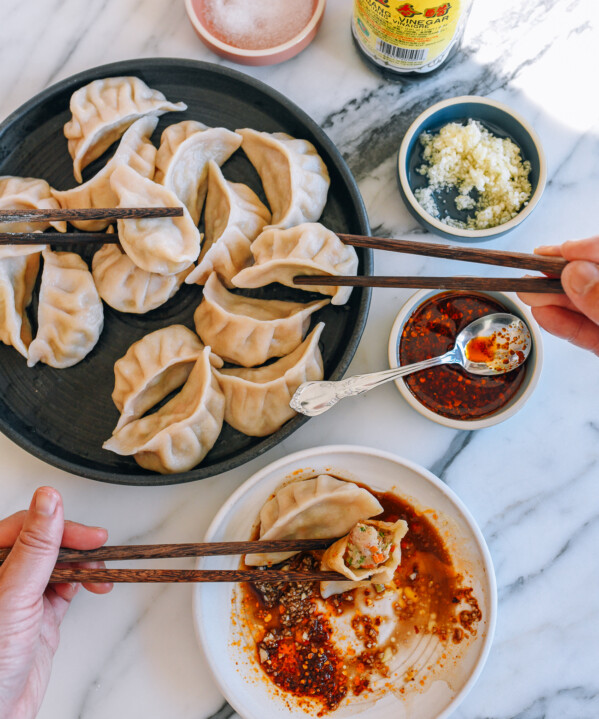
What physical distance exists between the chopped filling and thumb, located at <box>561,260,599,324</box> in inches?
36.8

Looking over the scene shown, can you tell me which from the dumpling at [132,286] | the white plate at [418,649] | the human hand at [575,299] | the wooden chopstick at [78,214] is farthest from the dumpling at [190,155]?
the human hand at [575,299]

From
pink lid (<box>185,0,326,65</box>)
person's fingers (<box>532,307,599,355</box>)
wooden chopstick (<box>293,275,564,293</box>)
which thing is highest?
pink lid (<box>185,0,326,65</box>)

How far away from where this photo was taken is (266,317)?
218cm

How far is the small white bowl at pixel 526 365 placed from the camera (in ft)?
6.93

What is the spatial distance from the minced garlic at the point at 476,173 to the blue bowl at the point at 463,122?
2 centimetres

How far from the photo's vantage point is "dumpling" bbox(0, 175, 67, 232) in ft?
6.91

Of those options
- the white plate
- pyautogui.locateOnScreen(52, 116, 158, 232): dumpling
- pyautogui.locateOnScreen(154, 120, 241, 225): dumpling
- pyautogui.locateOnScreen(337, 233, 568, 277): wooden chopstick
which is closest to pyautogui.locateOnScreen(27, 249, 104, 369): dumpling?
pyautogui.locateOnScreen(52, 116, 158, 232): dumpling

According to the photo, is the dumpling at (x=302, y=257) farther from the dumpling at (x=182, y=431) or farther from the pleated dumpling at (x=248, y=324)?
the dumpling at (x=182, y=431)

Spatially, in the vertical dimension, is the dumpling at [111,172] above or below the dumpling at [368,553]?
above

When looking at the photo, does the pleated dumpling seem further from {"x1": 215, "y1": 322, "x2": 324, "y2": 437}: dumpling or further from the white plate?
the white plate

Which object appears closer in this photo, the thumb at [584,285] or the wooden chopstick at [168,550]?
the thumb at [584,285]

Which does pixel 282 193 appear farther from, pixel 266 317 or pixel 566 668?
pixel 566 668

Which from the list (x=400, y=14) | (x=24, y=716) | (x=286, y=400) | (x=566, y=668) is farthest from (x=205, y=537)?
(x=400, y=14)

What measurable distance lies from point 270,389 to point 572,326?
3.24 feet
